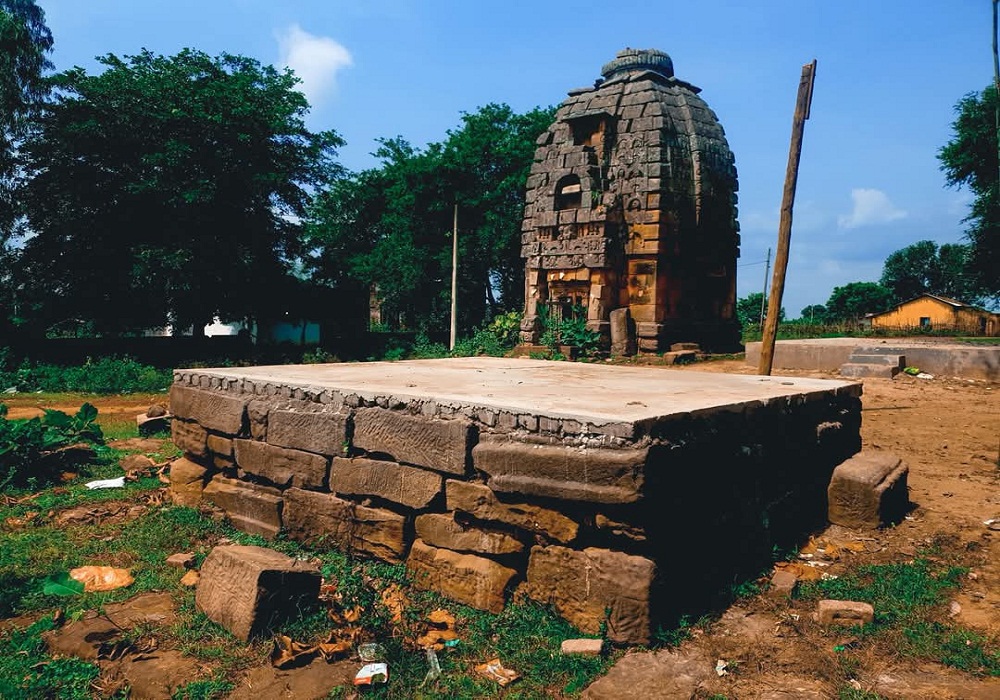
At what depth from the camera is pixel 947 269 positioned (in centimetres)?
5503

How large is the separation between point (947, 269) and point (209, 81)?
59.7 meters

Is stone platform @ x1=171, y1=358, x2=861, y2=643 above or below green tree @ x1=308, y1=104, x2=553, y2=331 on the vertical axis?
below

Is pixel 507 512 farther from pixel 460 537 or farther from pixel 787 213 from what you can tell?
pixel 787 213

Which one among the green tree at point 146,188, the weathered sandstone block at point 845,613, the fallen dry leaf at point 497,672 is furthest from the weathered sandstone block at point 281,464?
the green tree at point 146,188

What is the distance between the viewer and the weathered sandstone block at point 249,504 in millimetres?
4391

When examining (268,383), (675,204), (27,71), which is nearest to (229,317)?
(27,71)

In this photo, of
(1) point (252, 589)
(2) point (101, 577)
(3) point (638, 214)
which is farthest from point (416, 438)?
(3) point (638, 214)

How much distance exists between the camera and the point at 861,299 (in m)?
53.3

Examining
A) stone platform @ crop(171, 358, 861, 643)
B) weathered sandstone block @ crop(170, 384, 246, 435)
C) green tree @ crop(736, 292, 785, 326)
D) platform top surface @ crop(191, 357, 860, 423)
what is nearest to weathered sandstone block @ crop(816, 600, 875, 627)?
stone platform @ crop(171, 358, 861, 643)

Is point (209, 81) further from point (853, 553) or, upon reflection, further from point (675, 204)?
point (853, 553)

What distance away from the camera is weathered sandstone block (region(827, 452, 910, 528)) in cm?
448

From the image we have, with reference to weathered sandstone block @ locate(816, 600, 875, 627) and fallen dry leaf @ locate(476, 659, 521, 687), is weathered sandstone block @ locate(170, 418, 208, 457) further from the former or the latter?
weathered sandstone block @ locate(816, 600, 875, 627)

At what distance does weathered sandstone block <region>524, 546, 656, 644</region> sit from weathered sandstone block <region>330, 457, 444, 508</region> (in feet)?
2.34

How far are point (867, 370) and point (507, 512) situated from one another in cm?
962
